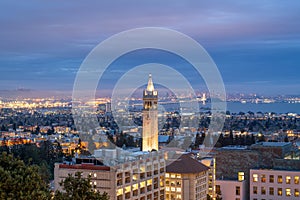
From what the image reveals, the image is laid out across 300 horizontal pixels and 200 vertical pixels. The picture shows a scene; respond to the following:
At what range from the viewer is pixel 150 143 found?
4897 cm

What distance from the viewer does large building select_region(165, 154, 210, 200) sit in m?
36.8

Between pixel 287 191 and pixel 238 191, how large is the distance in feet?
12.2

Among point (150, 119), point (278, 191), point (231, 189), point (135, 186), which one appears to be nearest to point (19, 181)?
point (135, 186)

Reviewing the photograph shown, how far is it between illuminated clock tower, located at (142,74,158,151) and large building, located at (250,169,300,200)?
41.4 ft

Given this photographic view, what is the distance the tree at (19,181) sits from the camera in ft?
42.3

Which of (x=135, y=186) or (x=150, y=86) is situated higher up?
(x=150, y=86)

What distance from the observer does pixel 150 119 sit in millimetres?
50062

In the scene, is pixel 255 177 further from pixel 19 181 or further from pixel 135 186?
pixel 19 181

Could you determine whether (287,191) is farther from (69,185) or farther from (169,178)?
(69,185)

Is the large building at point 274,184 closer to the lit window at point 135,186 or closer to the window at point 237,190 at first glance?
the window at point 237,190

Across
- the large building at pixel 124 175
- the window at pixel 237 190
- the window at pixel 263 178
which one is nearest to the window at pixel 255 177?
the window at pixel 263 178

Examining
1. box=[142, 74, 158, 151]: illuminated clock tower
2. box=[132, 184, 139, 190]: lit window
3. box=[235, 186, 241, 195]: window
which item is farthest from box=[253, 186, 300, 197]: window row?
box=[142, 74, 158, 151]: illuminated clock tower

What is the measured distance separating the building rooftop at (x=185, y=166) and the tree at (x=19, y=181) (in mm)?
23767

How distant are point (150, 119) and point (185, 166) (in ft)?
43.9
